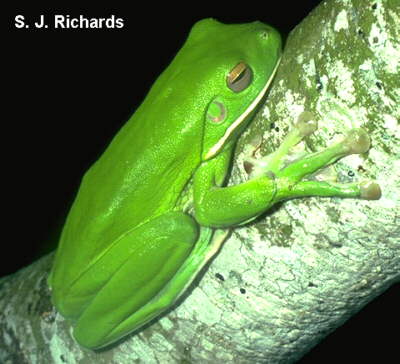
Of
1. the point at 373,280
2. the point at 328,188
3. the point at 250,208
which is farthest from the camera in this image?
the point at 250,208

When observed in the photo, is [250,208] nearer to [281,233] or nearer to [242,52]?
[281,233]

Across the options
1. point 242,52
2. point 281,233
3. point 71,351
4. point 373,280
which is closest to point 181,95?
point 242,52

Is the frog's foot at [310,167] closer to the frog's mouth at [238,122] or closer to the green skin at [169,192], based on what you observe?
the green skin at [169,192]

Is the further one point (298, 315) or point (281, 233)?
point (298, 315)

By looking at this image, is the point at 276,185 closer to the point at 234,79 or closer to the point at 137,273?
the point at 234,79

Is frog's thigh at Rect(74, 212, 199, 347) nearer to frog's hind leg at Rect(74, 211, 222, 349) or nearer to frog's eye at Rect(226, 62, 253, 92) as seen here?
frog's hind leg at Rect(74, 211, 222, 349)

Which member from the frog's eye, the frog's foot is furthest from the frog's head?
the frog's foot

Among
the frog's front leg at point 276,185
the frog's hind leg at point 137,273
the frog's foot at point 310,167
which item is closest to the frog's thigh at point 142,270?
the frog's hind leg at point 137,273
